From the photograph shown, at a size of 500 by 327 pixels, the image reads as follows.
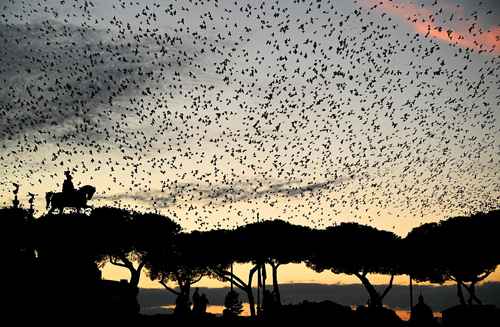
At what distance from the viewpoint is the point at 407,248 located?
60281 millimetres

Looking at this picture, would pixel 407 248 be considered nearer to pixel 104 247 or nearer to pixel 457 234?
pixel 457 234

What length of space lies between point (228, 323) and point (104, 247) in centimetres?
2770

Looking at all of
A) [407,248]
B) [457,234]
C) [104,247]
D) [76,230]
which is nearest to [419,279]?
[407,248]

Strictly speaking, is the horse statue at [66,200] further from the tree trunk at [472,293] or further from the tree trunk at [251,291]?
the tree trunk at [472,293]

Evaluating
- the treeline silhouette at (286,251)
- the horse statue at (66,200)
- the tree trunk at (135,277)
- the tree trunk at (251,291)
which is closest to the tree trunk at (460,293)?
the treeline silhouette at (286,251)

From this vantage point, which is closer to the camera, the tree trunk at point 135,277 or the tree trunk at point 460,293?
the tree trunk at point 460,293

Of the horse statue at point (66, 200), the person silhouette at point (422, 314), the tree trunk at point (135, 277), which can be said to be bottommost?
the person silhouette at point (422, 314)

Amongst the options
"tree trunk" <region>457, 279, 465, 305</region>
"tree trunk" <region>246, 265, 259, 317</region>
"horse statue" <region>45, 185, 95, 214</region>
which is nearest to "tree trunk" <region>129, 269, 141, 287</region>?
"tree trunk" <region>246, 265, 259, 317</region>

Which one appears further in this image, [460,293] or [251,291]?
[251,291]

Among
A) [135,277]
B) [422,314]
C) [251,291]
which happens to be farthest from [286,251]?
[422,314]

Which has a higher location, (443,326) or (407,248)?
(407,248)

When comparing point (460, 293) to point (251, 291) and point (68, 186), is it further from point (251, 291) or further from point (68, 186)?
point (68, 186)

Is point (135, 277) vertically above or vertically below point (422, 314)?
above

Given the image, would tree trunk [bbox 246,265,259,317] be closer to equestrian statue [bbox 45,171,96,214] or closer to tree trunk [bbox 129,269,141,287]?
tree trunk [bbox 129,269,141,287]
